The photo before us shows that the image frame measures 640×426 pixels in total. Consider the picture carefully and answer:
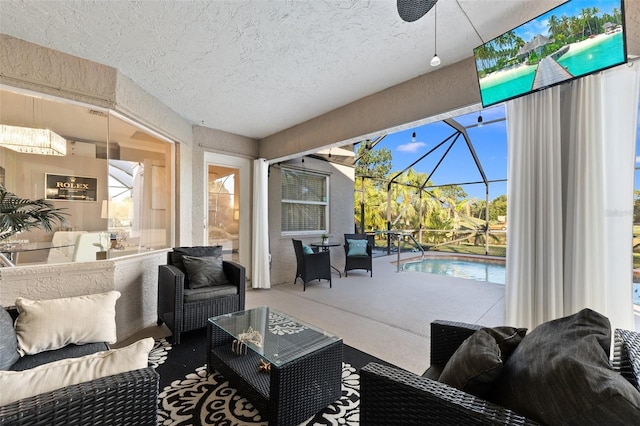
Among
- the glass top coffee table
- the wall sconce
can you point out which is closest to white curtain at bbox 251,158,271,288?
the wall sconce

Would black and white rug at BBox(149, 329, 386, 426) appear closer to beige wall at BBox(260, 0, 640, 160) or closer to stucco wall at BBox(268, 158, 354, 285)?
beige wall at BBox(260, 0, 640, 160)

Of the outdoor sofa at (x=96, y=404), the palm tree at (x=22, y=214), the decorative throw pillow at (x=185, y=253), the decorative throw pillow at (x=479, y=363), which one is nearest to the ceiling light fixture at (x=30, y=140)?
Answer: the palm tree at (x=22, y=214)

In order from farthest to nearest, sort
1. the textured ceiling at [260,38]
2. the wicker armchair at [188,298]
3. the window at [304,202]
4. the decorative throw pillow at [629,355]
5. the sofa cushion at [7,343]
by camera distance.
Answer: the window at [304,202]
the wicker armchair at [188,298]
the textured ceiling at [260,38]
the sofa cushion at [7,343]
the decorative throw pillow at [629,355]

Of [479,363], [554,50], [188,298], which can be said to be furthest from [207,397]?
[554,50]

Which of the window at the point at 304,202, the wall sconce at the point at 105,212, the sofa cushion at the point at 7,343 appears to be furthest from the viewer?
the window at the point at 304,202

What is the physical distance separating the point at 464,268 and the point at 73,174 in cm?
794

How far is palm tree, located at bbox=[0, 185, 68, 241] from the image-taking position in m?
2.06

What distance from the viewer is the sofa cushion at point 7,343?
134 cm

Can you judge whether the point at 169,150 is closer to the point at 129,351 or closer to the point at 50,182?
the point at 50,182

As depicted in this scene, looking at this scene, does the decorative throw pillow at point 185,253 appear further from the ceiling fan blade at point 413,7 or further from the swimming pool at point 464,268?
the swimming pool at point 464,268

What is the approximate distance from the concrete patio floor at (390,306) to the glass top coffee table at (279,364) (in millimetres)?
876

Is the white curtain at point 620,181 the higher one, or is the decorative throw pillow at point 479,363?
the white curtain at point 620,181

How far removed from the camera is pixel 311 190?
5.91 metres

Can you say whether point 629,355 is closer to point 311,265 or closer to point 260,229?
point 311,265
